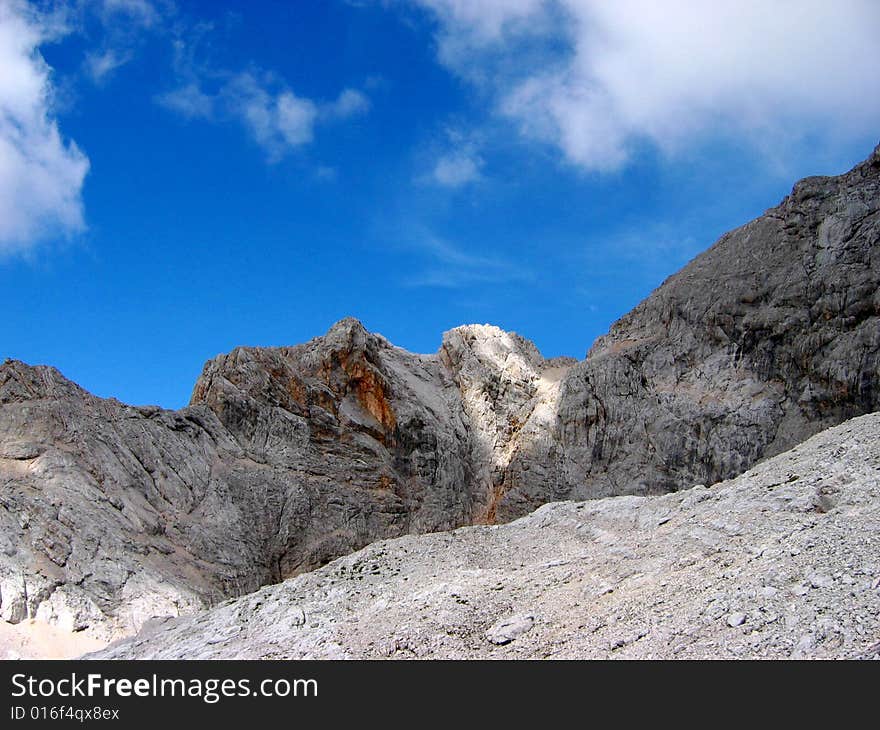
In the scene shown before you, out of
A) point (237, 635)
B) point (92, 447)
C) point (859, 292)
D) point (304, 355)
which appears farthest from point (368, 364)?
point (237, 635)

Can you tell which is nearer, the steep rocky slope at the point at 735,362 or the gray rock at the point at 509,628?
the gray rock at the point at 509,628

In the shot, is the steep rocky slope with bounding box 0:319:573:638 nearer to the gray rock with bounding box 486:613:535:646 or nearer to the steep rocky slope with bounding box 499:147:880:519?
the steep rocky slope with bounding box 499:147:880:519

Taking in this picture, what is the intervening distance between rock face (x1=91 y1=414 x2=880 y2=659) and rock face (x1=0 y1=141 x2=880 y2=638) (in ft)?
32.0

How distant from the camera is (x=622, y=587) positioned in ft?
71.2

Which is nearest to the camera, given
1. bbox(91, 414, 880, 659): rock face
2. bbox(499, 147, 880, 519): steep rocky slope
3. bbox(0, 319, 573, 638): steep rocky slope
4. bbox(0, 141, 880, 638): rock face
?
bbox(91, 414, 880, 659): rock face

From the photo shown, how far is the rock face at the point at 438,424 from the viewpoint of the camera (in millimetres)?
36438

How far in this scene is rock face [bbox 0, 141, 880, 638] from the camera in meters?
36.4

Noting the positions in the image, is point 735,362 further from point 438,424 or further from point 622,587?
point 622,587

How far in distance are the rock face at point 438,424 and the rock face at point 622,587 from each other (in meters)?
9.77

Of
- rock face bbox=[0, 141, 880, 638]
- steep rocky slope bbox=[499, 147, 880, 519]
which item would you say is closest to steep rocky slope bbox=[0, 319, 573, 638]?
rock face bbox=[0, 141, 880, 638]

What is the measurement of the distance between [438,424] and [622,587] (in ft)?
82.5

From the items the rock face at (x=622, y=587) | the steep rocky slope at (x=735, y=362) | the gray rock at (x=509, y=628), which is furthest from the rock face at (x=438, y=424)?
the gray rock at (x=509, y=628)

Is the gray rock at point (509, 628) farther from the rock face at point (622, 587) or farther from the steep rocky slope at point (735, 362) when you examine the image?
the steep rocky slope at point (735, 362)

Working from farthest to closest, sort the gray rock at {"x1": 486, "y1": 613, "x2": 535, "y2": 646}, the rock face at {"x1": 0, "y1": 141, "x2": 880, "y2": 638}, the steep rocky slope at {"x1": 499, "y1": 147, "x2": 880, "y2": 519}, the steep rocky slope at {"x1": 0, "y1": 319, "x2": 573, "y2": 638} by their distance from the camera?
the steep rocky slope at {"x1": 499, "y1": 147, "x2": 880, "y2": 519} → the rock face at {"x1": 0, "y1": 141, "x2": 880, "y2": 638} → the steep rocky slope at {"x1": 0, "y1": 319, "x2": 573, "y2": 638} → the gray rock at {"x1": 486, "y1": 613, "x2": 535, "y2": 646}
